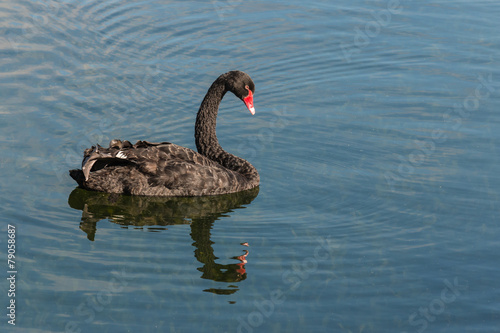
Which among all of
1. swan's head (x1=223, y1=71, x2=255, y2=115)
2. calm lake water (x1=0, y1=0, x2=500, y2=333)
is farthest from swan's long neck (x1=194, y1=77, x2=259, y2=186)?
calm lake water (x1=0, y1=0, x2=500, y2=333)

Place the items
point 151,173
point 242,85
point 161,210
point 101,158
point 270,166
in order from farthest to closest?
point 270,166, point 242,85, point 151,173, point 161,210, point 101,158

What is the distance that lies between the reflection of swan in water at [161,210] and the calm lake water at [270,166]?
3 cm

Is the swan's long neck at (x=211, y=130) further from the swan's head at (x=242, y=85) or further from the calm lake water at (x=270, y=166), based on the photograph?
the calm lake water at (x=270, y=166)

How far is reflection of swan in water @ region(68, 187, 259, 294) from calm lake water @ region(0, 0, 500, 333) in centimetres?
3

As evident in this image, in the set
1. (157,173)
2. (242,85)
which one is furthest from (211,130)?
(157,173)

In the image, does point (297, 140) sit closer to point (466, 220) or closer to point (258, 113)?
point (258, 113)

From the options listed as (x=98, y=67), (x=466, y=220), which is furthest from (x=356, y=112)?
(x=98, y=67)

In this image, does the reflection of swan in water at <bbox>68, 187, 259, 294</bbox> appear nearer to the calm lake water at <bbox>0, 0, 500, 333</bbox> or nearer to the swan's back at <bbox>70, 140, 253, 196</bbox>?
the calm lake water at <bbox>0, 0, 500, 333</bbox>

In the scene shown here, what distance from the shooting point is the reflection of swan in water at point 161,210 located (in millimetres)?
9172

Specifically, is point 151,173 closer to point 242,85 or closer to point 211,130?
point 211,130

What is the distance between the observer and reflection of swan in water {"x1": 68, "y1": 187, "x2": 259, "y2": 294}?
9172mm

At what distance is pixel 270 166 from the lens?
36.7 ft

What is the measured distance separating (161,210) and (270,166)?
2.03m

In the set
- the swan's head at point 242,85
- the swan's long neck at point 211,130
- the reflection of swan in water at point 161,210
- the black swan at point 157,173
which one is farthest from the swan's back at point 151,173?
the swan's head at point 242,85
